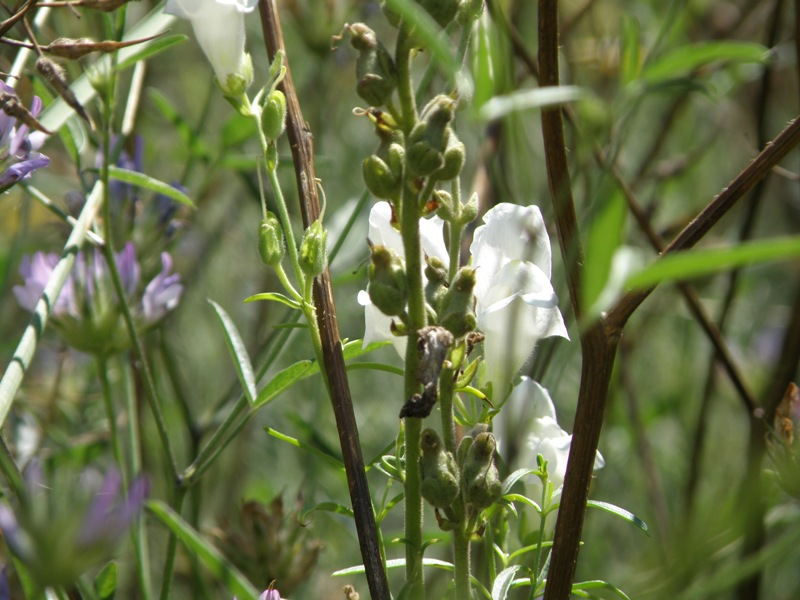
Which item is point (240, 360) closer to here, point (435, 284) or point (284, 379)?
point (284, 379)

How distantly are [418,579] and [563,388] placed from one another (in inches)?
40.9

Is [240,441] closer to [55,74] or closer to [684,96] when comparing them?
[684,96]

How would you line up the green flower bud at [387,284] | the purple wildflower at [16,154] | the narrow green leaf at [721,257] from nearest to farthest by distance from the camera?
the narrow green leaf at [721,257] → the green flower bud at [387,284] → the purple wildflower at [16,154]

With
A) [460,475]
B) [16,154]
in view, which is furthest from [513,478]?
[16,154]

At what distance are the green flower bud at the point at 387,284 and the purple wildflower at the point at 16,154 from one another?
18cm

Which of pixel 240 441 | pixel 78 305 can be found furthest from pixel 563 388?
pixel 78 305

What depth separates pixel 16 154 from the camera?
0.42 m

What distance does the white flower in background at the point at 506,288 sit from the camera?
356mm

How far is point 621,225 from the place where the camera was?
22 centimetres

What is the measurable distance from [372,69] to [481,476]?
0.14 m

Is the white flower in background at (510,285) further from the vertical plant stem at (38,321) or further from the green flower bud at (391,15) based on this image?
the vertical plant stem at (38,321)

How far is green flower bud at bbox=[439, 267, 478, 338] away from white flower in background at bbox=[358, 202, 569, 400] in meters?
0.04

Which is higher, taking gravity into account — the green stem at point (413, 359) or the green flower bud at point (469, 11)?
the green flower bud at point (469, 11)

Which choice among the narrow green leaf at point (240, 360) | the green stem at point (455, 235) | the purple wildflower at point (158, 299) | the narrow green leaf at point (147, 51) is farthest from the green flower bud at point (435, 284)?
the purple wildflower at point (158, 299)
